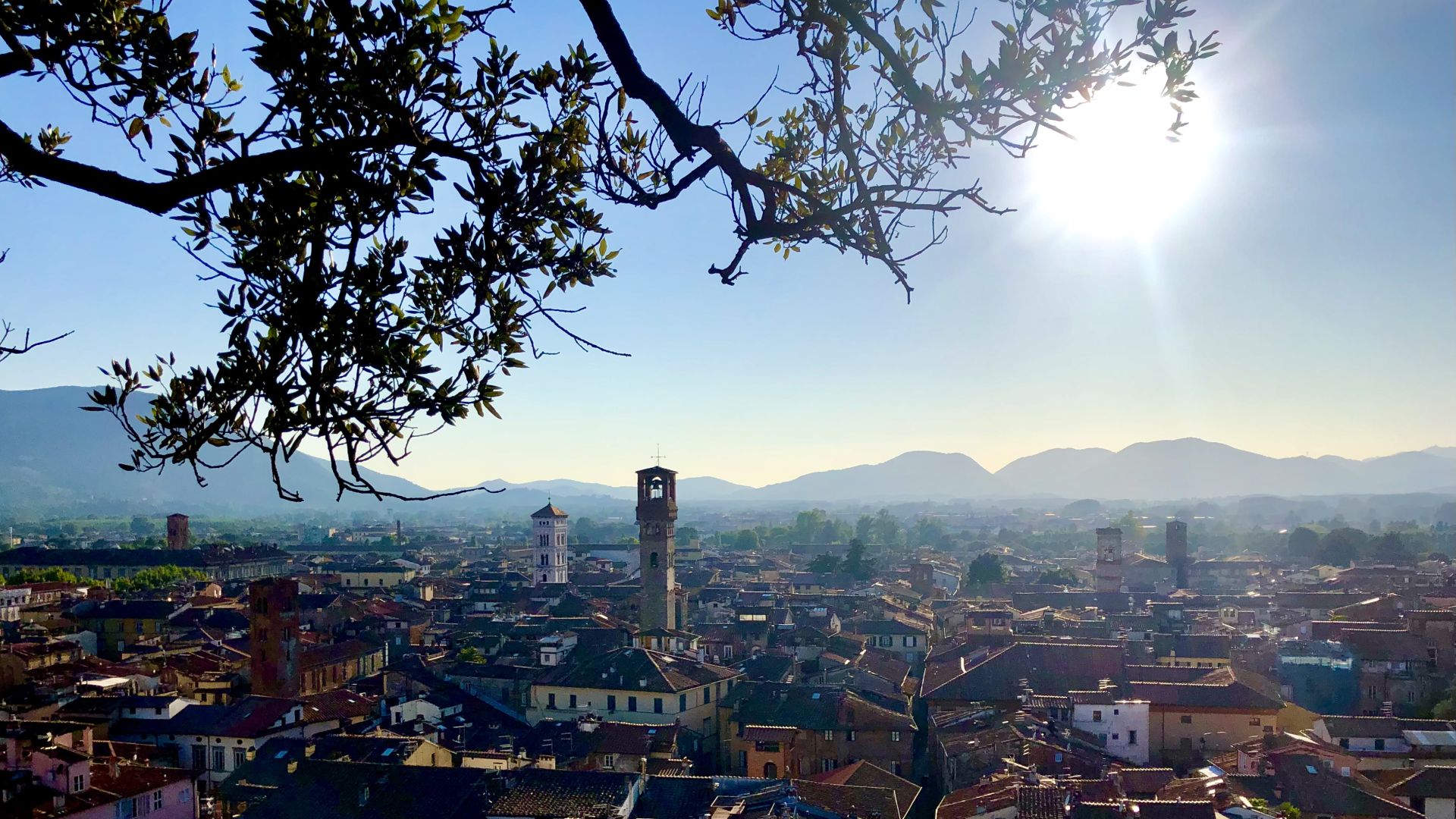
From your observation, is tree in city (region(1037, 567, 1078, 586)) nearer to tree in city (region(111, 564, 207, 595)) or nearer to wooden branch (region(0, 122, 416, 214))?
tree in city (region(111, 564, 207, 595))

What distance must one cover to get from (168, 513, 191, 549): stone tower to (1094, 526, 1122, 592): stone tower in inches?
2644

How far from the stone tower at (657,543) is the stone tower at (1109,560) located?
2546cm

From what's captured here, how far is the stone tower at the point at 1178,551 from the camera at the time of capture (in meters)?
64.4

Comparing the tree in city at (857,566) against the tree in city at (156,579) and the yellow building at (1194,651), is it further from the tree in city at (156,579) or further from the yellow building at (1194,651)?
the tree in city at (156,579)

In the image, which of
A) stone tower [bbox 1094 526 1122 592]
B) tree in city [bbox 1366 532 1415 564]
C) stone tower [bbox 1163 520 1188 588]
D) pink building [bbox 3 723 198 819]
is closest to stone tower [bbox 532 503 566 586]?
stone tower [bbox 1094 526 1122 592]

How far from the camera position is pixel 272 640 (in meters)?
31.5

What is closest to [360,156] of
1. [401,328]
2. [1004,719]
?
[401,328]

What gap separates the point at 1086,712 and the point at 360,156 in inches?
1009

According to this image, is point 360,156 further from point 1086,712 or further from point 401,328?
point 1086,712

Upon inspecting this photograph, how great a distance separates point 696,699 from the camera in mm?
28125

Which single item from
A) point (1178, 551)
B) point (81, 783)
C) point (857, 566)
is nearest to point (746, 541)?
point (857, 566)

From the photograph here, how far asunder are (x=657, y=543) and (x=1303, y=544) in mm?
75993

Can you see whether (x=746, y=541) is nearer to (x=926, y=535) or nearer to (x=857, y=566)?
(x=926, y=535)

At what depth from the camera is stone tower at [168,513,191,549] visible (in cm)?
8131
